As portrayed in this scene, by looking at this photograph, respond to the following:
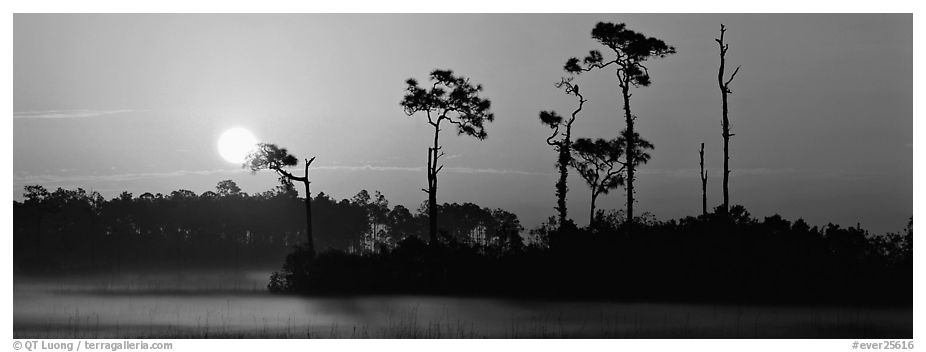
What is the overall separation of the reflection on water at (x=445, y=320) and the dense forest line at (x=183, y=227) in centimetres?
5085

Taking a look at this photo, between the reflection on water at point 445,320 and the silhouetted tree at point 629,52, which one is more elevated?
the silhouetted tree at point 629,52

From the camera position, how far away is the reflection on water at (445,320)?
104ft

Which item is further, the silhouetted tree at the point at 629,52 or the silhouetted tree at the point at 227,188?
the silhouetted tree at the point at 227,188

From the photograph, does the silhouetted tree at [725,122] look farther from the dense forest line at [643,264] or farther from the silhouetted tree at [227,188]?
the silhouetted tree at [227,188]

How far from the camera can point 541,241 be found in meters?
44.1

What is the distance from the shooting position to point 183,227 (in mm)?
102188

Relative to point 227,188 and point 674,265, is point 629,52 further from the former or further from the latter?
point 227,188

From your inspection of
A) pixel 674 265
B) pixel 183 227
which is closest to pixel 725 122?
pixel 674 265

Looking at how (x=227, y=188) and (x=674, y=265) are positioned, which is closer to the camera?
(x=674, y=265)

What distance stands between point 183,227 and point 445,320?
242ft

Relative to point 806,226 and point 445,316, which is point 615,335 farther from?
point 806,226

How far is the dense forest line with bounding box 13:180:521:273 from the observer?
3607 inches

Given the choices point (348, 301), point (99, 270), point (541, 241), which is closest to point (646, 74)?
point (541, 241)

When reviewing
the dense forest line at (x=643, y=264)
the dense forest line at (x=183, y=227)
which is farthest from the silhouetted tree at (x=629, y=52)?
the dense forest line at (x=183, y=227)
